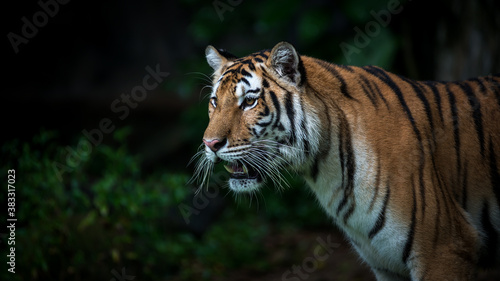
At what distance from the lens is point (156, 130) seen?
9.07 meters

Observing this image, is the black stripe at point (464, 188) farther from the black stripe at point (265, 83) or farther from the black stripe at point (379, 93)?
the black stripe at point (265, 83)

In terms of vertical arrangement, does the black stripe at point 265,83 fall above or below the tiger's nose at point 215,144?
above

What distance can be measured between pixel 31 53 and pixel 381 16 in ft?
20.8

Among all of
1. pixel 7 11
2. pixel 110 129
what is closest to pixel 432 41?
pixel 110 129

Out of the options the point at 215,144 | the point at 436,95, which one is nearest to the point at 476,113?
the point at 436,95

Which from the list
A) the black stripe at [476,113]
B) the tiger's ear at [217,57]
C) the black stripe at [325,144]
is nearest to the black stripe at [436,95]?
the black stripe at [476,113]

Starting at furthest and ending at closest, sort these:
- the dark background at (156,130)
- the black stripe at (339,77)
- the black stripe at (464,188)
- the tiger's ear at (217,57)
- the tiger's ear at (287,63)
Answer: the dark background at (156,130), the tiger's ear at (217,57), the black stripe at (339,77), the black stripe at (464,188), the tiger's ear at (287,63)

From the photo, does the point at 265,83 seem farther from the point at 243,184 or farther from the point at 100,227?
the point at 100,227

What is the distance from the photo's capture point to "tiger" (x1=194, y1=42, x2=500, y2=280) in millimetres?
2838

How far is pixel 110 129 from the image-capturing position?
8617 millimetres

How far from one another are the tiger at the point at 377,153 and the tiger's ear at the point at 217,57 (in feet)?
0.87

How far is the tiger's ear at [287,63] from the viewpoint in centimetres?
292

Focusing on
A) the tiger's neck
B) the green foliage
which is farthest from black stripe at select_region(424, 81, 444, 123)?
the green foliage

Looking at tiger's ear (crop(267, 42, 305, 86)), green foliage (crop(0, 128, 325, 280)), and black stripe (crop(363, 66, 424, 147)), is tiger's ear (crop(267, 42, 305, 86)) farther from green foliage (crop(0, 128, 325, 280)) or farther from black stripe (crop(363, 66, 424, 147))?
green foliage (crop(0, 128, 325, 280))
